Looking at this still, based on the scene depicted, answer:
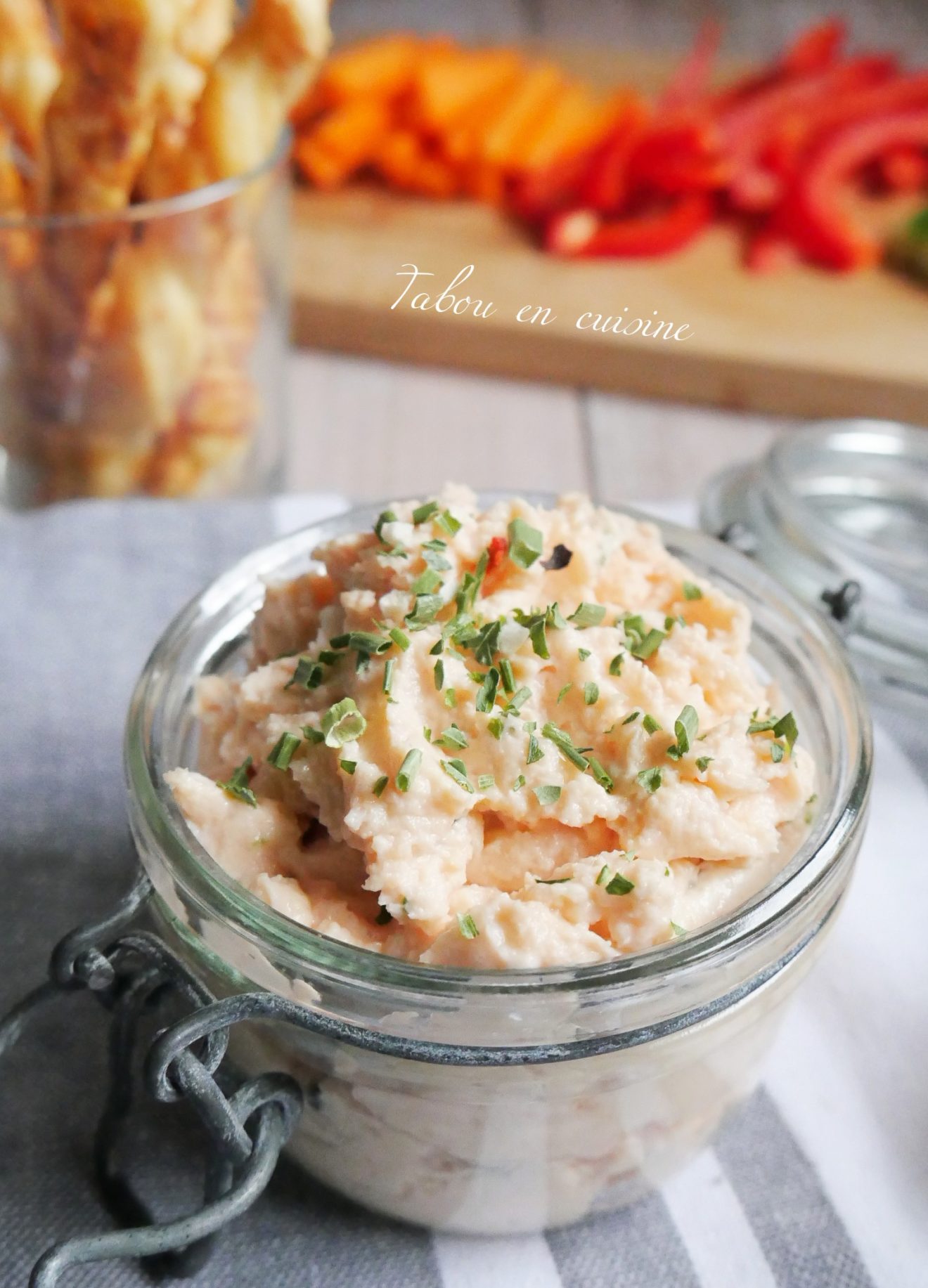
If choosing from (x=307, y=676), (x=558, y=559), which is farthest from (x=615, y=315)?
(x=307, y=676)

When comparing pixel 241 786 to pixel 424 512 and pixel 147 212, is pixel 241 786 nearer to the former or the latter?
pixel 424 512

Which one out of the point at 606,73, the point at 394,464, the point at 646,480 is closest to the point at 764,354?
the point at 646,480

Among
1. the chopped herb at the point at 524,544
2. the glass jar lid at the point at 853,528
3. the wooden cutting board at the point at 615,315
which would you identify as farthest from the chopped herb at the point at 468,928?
the wooden cutting board at the point at 615,315

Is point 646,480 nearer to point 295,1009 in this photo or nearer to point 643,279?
point 643,279

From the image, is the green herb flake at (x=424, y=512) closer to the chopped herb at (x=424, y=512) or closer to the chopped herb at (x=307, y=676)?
the chopped herb at (x=424, y=512)

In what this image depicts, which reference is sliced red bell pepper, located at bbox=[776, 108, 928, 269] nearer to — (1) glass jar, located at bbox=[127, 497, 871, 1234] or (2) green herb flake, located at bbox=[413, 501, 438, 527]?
(1) glass jar, located at bbox=[127, 497, 871, 1234]

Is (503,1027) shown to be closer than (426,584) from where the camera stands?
→ Yes
